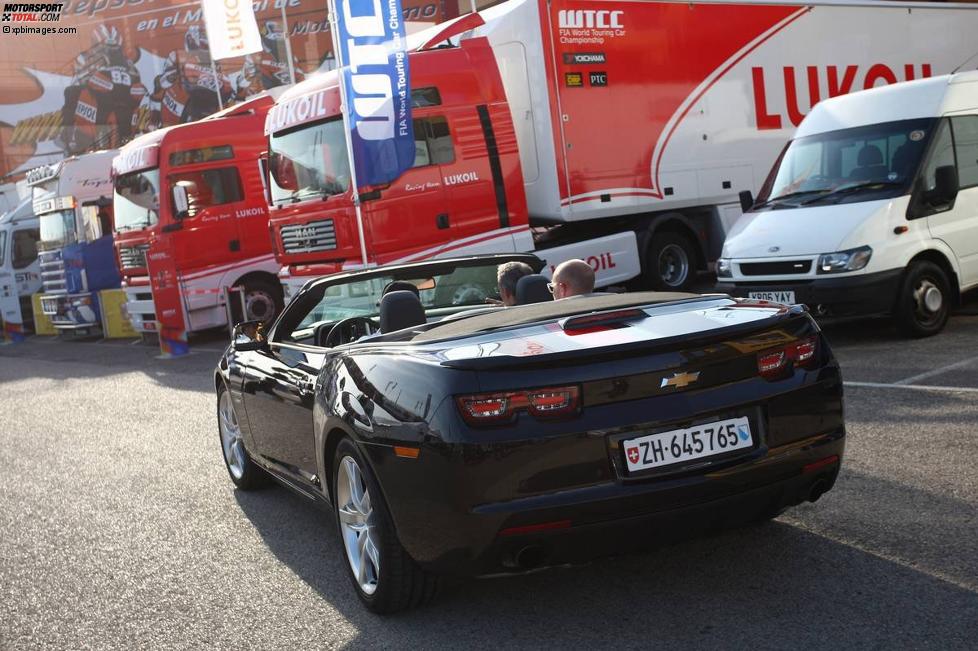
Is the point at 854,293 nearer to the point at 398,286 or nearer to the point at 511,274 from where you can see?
the point at 511,274

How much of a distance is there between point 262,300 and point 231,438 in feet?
37.2

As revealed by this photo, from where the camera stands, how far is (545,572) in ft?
14.6

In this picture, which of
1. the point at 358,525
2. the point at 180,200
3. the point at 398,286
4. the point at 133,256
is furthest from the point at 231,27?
the point at 358,525

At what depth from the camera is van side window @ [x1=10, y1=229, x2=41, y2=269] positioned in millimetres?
25594

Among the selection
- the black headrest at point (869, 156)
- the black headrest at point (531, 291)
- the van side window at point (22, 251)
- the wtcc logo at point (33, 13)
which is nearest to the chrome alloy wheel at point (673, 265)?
the black headrest at point (869, 156)

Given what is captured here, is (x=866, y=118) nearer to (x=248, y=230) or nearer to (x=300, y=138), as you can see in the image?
(x=300, y=138)

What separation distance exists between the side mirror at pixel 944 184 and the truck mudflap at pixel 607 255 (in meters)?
5.28

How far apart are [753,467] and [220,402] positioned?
4.01 metres

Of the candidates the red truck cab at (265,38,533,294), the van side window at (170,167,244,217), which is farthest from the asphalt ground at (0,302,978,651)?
the van side window at (170,167,244,217)

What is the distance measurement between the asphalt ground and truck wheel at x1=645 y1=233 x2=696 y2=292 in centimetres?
715

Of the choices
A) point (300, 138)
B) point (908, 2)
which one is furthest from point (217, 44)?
point (908, 2)

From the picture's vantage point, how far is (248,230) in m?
17.6

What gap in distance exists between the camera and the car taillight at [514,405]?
358 cm

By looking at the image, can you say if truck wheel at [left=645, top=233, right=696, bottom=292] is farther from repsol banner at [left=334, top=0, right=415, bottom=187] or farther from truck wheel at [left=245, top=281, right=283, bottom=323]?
truck wheel at [left=245, top=281, right=283, bottom=323]
